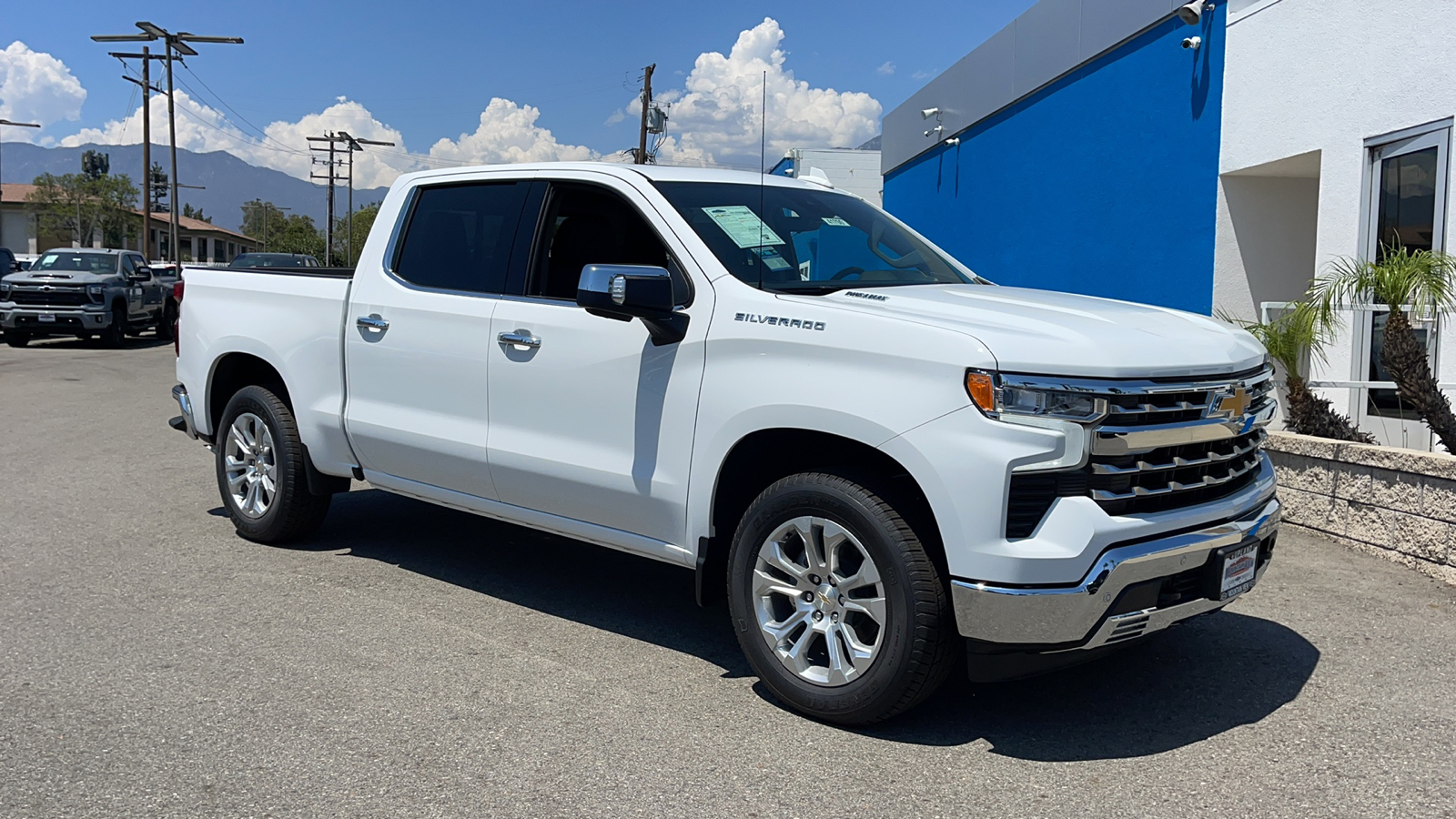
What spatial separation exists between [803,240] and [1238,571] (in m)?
2.15

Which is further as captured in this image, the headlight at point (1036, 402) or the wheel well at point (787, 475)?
the wheel well at point (787, 475)

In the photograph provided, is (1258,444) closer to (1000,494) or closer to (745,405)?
(1000,494)

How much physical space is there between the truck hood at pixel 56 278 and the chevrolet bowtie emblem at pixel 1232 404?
23.4 metres

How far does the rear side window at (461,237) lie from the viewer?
212 inches

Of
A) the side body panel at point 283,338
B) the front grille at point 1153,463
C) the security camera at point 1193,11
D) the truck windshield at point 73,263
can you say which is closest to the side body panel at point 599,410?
the side body panel at point 283,338

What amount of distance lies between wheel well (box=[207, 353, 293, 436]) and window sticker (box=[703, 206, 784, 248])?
305 centimetres

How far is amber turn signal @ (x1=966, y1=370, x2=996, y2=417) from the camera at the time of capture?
143 inches

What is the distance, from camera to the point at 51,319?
22406 millimetres

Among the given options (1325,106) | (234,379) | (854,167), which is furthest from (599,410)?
(854,167)

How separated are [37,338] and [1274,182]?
2592cm

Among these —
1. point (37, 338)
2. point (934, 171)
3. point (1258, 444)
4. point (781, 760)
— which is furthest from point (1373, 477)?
point (37, 338)

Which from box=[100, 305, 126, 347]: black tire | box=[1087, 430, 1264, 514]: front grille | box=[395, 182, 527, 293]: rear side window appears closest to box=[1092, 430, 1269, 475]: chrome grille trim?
box=[1087, 430, 1264, 514]: front grille

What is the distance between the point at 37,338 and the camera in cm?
→ 2647

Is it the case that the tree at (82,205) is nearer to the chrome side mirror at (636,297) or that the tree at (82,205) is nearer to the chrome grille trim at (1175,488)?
the chrome side mirror at (636,297)
